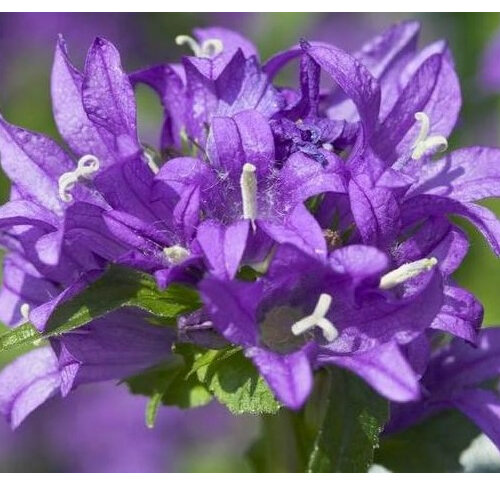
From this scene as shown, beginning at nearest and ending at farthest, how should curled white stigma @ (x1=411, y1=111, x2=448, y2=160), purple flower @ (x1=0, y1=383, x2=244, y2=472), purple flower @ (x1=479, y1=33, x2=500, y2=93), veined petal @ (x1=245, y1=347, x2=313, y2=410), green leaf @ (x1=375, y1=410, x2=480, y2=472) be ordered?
veined petal @ (x1=245, y1=347, x2=313, y2=410), curled white stigma @ (x1=411, y1=111, x2=448, y2=160), green leaf @ (x1=375, y1=410, x2=480, y2=472), purple flower @ (x1=479, y1=33, x2=500, y2=93), purple flower @ (x1=0, y1=383, x2=244, y2=472)

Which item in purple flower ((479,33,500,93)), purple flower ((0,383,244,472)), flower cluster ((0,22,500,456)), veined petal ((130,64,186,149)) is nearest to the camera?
flower cluster ((0,22,500,456))

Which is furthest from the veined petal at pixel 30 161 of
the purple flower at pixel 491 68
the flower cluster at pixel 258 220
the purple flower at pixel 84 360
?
the purple flower at pixel 491 68

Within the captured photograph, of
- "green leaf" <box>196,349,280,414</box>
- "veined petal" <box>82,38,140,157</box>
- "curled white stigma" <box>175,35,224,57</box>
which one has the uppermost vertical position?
"veined petal" <box>82,38,140,157</box>

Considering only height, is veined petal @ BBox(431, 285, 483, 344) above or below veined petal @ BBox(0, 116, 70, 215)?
below

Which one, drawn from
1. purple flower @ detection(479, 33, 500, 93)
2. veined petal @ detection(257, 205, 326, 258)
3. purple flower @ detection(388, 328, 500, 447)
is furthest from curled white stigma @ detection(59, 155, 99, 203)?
purple flower @ detection(479, 33, 500, 93)

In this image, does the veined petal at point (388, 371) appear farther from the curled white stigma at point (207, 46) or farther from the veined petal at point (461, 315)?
the curled white stigma at point (207, 46)

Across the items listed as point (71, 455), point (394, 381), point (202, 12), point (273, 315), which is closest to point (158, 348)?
point (273, 315)

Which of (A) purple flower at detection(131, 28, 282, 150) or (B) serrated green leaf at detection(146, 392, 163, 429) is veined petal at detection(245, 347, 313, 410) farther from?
(A) purple flower at detection(131, 28, 282, 150)
